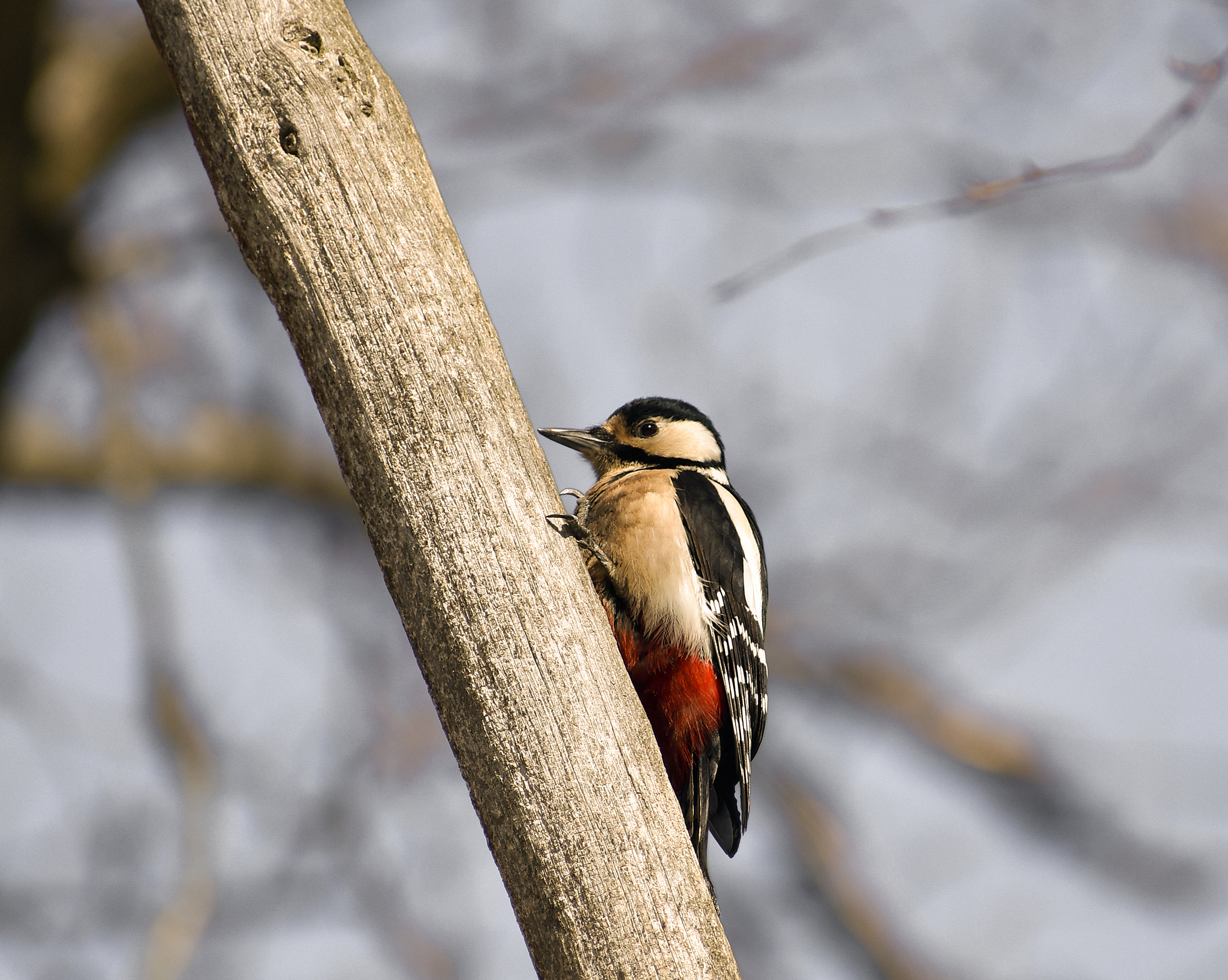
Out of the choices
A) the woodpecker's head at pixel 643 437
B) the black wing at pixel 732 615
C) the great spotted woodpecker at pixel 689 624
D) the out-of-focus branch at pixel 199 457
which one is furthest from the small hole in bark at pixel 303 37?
the out-of-focus branch at pixel 199 457

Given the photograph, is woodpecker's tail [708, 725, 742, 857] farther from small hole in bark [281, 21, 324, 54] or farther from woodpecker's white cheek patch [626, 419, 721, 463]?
small hole in bark [281, 21, 324, 54]

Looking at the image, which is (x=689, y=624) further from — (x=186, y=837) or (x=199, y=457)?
(x=199, y=457)

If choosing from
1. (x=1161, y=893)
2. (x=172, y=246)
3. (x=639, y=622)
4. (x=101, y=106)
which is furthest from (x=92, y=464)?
(x=1161, y=893)

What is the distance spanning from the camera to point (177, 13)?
252cm

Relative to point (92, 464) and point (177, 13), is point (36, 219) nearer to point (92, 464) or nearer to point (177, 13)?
point (92, 464)

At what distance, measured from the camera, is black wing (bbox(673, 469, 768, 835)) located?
368 cm

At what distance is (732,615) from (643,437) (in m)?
0.92

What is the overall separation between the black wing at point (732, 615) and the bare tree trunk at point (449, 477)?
3.95 ft

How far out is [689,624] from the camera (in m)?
3.59

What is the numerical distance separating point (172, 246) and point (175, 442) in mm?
1510

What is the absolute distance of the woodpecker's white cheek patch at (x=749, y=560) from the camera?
389cm

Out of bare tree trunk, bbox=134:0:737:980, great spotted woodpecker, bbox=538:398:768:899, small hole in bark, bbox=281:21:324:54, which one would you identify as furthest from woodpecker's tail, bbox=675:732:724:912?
small hole in bark, bbox=281:21:324:54

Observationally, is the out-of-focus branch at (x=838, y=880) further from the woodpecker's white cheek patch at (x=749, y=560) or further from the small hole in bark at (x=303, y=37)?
the small hole in bark at (x=303, y=37)

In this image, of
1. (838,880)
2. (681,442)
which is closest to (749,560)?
(681,442)
